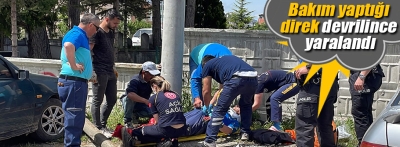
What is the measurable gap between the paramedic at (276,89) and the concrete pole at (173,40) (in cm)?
127

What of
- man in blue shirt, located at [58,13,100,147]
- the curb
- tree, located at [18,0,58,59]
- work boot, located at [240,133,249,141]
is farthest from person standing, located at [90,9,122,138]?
tree, located at [18,0,58,59]

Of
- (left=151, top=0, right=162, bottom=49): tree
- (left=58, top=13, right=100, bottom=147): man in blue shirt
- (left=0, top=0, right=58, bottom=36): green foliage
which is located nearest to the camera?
(left=58, top=13, right=100, bottom=147): man in blue shirt

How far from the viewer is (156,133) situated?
6.11m

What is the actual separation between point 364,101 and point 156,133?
2.69m

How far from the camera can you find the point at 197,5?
64.1 ft

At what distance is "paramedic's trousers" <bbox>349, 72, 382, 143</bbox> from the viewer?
6090 mm

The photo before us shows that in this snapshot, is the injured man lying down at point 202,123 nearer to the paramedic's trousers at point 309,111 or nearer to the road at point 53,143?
the road at point 53,143

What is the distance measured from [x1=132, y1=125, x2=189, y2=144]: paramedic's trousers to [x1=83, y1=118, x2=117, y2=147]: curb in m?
0.37

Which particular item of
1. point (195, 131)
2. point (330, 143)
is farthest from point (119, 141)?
point (330, 143)

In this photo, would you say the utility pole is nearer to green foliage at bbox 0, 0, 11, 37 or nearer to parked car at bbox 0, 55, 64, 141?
parked car at bbox 0, 55, 64, 141

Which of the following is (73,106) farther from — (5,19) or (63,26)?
(63,26)

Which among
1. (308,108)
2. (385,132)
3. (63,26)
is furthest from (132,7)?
(385,132)

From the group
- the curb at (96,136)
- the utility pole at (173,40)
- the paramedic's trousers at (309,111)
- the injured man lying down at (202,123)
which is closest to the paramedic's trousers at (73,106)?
the curb at (96,136)

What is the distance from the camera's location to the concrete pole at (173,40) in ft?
23.6
